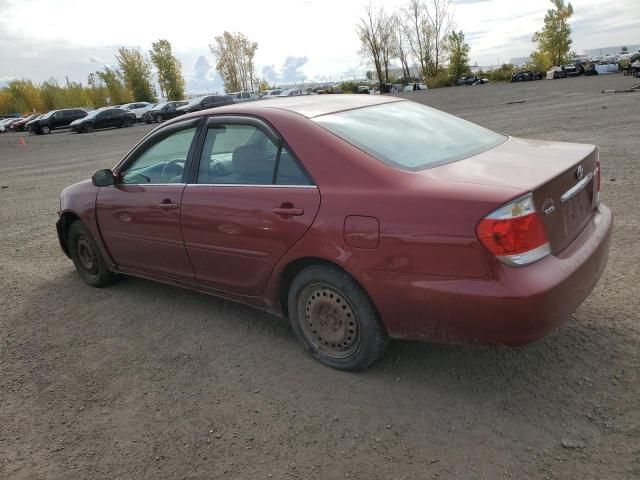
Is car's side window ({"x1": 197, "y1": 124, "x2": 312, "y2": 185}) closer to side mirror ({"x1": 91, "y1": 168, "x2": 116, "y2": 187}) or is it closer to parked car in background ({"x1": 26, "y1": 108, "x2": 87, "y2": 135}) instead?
side mirror ({"x1": 91, "y1": 168, "x2": 116, "y2": 187})

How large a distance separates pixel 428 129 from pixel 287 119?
0.95 metres

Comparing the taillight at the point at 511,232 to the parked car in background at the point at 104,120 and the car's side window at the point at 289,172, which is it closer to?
the car's side window at the point at 289,172

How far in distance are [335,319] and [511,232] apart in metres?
1.15

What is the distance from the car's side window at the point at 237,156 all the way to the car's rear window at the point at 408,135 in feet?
1.34

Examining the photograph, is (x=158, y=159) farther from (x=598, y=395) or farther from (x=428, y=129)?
(x=598, y=395)

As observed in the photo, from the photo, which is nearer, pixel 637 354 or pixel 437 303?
pixel 437 303

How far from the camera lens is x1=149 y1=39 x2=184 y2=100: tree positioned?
73.7 metres

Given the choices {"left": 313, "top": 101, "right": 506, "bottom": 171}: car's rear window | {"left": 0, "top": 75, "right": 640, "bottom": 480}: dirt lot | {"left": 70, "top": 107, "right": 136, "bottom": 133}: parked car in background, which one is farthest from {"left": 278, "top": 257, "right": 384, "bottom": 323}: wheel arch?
{"left": 70, "top": 107, "right": 136, "bottom": 133}: parked car in background

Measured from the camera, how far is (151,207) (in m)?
3.90

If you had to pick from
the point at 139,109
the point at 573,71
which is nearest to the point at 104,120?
the point at 139,109

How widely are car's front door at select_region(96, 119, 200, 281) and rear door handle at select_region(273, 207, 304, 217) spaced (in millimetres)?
970

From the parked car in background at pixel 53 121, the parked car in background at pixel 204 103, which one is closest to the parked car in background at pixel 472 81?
the parked car in background at pixel 204 103

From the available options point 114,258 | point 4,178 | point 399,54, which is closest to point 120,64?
point 399,54

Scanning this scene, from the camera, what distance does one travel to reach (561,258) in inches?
101
